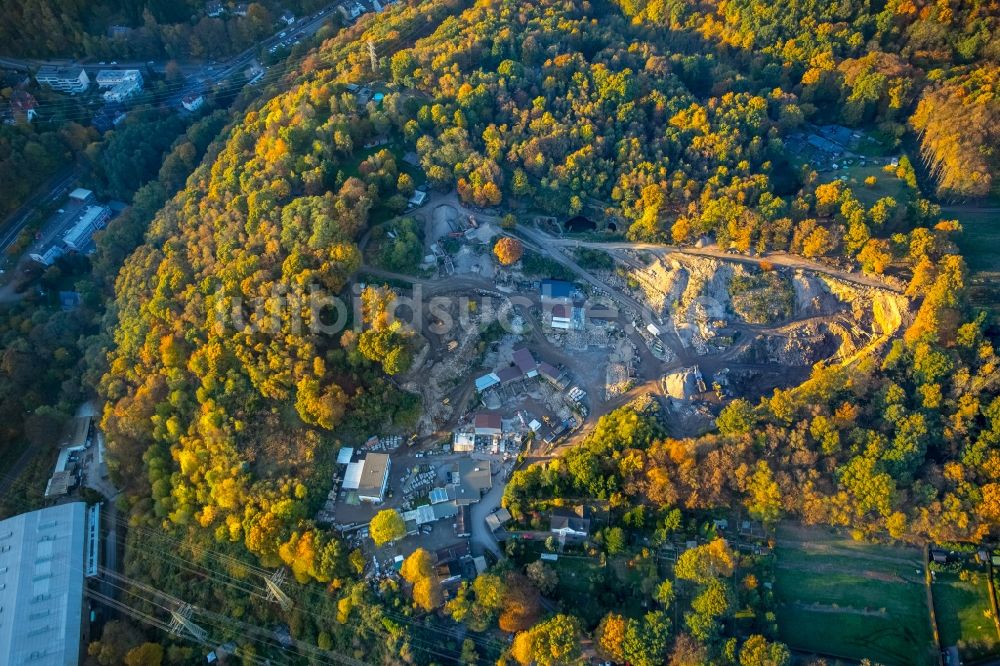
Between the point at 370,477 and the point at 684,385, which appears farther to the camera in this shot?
the point at 684,385

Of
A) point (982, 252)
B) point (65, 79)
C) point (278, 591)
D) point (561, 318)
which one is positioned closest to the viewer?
point (278, 591)

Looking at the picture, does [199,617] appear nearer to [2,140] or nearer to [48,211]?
[48,211]

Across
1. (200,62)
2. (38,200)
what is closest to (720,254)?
(200,62)

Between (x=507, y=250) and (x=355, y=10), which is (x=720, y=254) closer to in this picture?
(x=507, y=250)

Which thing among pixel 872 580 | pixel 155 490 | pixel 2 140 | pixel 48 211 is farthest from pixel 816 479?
pixel 2 140

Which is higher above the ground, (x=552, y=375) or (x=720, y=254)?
(x=720, y=254)

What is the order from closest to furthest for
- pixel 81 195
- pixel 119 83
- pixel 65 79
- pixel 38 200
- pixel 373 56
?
pixel 373 56, pixel 38 200, pixel 81 195, pixel 65 79, pixel 119 83
